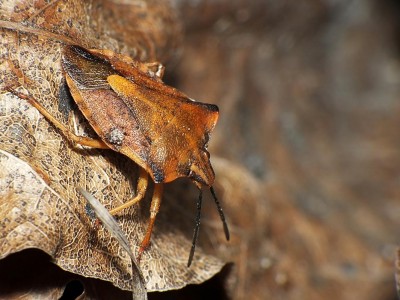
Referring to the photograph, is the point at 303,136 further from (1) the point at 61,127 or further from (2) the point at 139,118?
(1) the point at 61,127

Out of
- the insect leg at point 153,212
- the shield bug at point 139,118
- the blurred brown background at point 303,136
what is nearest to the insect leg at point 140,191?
the shield bug at point 139,118

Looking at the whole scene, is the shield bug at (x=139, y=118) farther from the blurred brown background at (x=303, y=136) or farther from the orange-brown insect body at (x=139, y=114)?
the blurred brown background at (x=303, y=136)

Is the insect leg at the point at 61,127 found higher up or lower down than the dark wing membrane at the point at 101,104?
lower down

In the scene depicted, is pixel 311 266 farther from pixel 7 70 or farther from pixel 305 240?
pixel 7 70

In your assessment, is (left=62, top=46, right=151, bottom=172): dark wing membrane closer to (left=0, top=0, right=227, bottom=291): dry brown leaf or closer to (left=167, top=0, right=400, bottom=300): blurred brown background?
(left=0, top=0, right=227, bottom=291): dry brown leaf

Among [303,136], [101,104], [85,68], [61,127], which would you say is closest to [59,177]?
[61,127]

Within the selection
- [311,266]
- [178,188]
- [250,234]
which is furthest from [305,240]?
[178,188]
